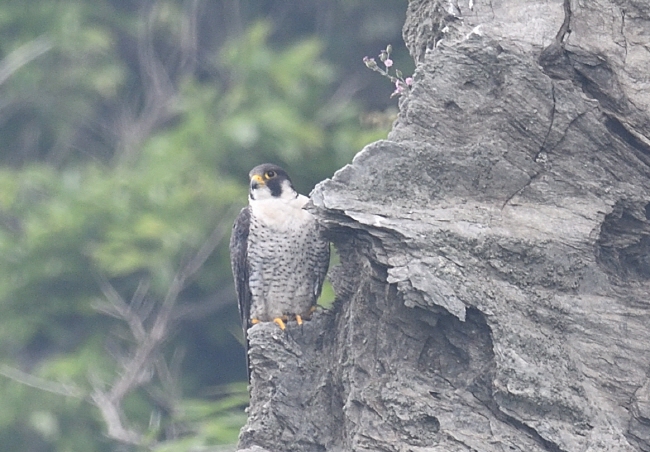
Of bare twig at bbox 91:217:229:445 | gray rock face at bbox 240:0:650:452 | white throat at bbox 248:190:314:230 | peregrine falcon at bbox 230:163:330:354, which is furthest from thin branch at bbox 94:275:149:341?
gray rock face at bbox 240:0:650:452

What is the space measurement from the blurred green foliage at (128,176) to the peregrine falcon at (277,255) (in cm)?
364

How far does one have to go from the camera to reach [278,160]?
12047mm

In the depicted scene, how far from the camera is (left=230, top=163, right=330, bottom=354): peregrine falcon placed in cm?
582

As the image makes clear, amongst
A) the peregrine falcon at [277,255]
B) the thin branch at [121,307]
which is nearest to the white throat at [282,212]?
the peregrine falcon at [277,255]

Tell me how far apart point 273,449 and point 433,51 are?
4.82 feet

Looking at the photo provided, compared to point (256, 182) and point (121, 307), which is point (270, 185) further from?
point (121, 307)

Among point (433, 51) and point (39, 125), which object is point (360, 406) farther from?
point (39, 125)

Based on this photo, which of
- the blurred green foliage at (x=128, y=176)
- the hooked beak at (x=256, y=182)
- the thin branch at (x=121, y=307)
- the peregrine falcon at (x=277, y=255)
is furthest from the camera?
the blurred green foliage at (x=128, y=176)

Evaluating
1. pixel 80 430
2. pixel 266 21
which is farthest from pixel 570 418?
pixel 266 21

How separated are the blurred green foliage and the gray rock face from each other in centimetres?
519

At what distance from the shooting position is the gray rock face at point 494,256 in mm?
4227

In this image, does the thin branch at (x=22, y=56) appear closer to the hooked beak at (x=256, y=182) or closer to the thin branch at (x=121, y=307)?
the thin branch at (x=121, y=307)

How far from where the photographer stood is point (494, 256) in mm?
4387

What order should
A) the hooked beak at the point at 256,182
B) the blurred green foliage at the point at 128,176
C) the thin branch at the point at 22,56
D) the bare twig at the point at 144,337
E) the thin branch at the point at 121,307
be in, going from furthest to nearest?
1. the thin branch at the point at 22,56
2. the blurred green foliage at the point at 128,176
3. the thin branch at the point at 121,307
4. the bare twig at the point at 144,337
5. the hooked beak at the point at 256,182
